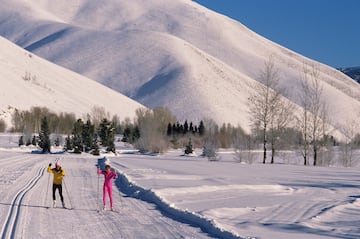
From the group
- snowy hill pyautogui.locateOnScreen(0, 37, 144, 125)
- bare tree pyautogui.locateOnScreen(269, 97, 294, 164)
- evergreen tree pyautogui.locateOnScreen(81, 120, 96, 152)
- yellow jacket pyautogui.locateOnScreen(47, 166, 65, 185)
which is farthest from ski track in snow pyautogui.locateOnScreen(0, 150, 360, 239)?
snowy hill pyautogui.locateOnScreen(0, 37, 144, 125)

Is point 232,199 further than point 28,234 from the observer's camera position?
→ Yes

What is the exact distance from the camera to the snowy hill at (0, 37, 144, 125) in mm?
142500

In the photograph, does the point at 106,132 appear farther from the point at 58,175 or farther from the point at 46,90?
the point at 46,90

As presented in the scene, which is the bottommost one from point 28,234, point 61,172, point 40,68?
point 28,234

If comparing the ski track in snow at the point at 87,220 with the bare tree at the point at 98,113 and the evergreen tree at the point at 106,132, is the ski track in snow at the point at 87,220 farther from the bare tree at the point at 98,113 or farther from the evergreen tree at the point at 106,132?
the bare tree at the point at 98,113

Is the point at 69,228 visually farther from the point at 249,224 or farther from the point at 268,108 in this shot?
the point at 268,108

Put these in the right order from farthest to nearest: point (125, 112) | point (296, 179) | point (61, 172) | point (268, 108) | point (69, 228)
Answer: point (125, 112)
point (268, 108)
point (296, 179)
point (61, 172)
point (69, 228)

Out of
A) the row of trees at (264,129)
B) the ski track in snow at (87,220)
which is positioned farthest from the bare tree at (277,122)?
the ski track in snow at (87,220)

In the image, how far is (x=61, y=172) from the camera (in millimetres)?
16703

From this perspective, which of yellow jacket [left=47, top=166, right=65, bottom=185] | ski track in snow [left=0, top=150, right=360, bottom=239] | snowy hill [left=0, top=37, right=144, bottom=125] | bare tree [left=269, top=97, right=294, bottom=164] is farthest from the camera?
snowy hill [left=0, top=37, right=144, bottom=125]

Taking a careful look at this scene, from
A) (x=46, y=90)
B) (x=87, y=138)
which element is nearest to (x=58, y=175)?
(x=87, y=138)

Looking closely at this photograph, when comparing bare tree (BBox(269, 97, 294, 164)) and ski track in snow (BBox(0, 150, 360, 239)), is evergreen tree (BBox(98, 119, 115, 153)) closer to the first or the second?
bare tree (BBox(269, 97, 294, 164))

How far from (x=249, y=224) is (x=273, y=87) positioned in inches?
1326

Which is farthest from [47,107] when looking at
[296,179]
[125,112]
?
[296,179]
